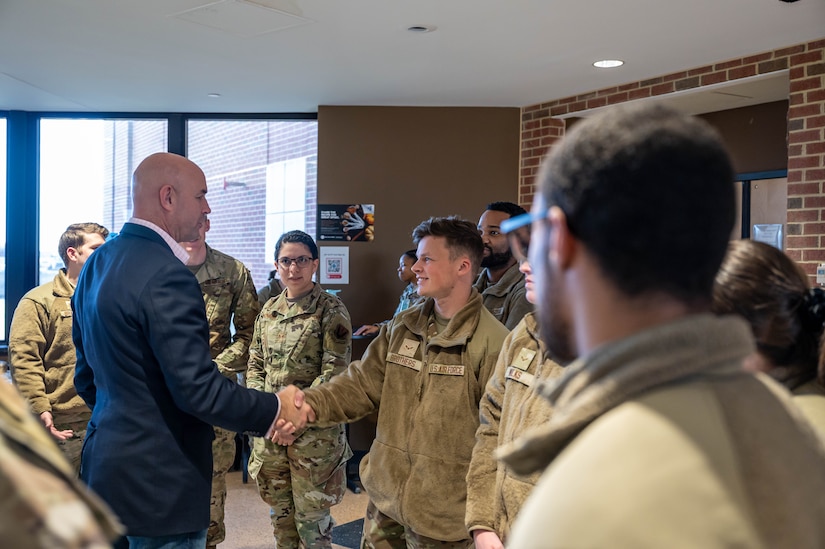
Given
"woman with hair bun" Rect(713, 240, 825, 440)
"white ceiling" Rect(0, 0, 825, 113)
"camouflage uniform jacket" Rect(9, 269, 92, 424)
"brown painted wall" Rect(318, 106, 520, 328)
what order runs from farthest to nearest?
"brown painted wall" Rect(318, 106, 520, 328), "white ceiling" Rect(0, 0, 825, 113), "camouflage uniform jacket" Rect(9, 269, 92, 424), "woman with hair bun" Rect(713, 240, 825, 440)

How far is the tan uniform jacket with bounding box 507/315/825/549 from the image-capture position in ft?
2.03

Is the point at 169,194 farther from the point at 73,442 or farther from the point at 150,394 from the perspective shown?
the point at 73,442

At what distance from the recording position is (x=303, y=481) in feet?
10.8

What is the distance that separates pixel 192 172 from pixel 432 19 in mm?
1945

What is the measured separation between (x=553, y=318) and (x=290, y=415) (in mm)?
1664

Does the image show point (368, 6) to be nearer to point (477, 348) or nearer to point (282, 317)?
point (282, 317)

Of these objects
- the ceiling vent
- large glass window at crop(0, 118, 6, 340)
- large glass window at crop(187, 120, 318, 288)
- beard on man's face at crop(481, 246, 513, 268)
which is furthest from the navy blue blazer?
large glass window at crop(0, 118, 6, 340)

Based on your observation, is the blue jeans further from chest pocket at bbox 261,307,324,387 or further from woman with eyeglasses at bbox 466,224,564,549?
chest pocket at bbox 261,307,324,387

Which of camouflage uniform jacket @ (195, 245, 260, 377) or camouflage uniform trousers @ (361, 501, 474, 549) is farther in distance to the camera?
camouflage uniform jacket @ (195, 245, 260, 377)

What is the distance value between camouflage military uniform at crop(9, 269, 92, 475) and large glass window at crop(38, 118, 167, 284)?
278cm

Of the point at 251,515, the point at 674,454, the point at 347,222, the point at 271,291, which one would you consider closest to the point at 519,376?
the point at 674,454

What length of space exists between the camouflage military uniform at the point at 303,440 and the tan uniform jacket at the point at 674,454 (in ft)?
8.76

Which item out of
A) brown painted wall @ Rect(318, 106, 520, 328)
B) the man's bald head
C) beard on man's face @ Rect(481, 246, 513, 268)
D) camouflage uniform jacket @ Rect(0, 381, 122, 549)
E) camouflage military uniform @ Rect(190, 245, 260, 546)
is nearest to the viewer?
camouflage uniform jacket @ Rect(0, 381, 122, 549)

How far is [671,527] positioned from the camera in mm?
612
